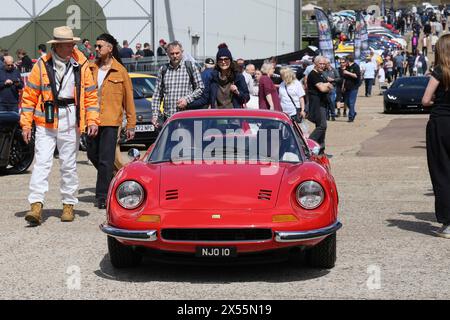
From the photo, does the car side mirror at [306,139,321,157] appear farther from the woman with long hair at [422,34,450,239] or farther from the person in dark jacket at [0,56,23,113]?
the person in dark jacket at [0,56,23,113]

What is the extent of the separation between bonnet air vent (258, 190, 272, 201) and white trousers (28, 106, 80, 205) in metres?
3.24

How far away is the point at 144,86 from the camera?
20.6 m

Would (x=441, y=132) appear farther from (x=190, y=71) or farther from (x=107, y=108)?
(x=107, y=108)

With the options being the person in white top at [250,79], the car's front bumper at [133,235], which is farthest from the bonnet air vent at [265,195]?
the person in white top at [250,79]

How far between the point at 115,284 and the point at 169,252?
45cm

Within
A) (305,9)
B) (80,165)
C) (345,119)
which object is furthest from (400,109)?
(305,9)

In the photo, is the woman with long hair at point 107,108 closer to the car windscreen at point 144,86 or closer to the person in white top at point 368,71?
the car windscreen at point 144,86

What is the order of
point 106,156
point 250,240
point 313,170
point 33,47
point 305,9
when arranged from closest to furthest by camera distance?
point 250,240 → point 313,170 → point 106,156 → point 33,47 → point 305,9

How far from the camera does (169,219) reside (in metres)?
7.22

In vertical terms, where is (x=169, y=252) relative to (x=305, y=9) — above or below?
below

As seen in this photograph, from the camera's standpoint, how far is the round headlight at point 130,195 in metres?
7.49

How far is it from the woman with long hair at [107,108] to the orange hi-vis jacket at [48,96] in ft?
3.06

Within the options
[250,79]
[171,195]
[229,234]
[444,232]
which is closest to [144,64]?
[250,79]
